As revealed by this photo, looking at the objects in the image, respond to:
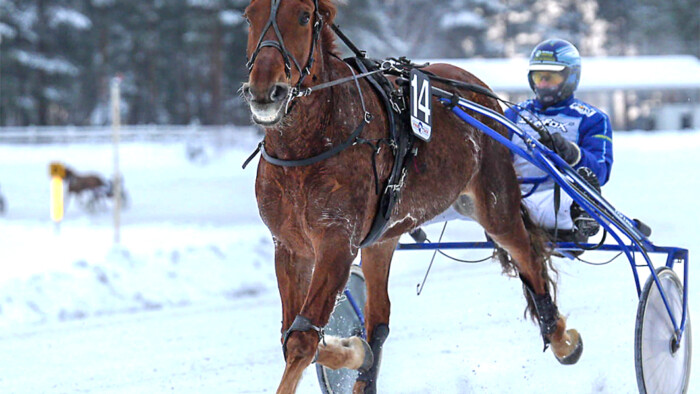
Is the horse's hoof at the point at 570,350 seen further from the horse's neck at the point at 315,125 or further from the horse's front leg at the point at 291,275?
the horse's neck at the point at 315,125

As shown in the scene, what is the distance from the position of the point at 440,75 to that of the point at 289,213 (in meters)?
1.72

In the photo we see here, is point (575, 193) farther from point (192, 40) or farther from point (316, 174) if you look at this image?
point (192, 40)

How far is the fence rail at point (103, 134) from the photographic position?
26.6 metres

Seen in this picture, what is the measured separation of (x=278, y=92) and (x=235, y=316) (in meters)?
4.13

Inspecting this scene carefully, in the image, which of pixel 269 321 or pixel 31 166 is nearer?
pixel 269 321

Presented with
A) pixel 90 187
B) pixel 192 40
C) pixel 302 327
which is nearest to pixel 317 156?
pixel 302 327

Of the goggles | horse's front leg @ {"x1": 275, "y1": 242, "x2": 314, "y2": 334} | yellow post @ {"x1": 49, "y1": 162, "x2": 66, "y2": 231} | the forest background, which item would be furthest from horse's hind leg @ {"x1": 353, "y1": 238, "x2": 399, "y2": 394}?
the forest background

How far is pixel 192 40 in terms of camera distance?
111ft

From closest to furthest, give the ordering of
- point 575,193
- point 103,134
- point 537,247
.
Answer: point 575,193, point 537,247, point 103,134

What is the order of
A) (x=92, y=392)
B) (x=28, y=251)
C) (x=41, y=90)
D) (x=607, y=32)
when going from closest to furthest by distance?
(x=92, y=392) < (x=28, y=251) < (x=41, y=90) < (x=607, y=32)

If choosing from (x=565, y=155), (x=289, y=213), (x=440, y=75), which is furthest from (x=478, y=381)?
(x=289, y=213)

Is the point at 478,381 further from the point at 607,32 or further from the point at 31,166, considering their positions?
the point at 607,32

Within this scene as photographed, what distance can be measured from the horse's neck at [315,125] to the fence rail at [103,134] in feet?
81.3

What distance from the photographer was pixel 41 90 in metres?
33.2
